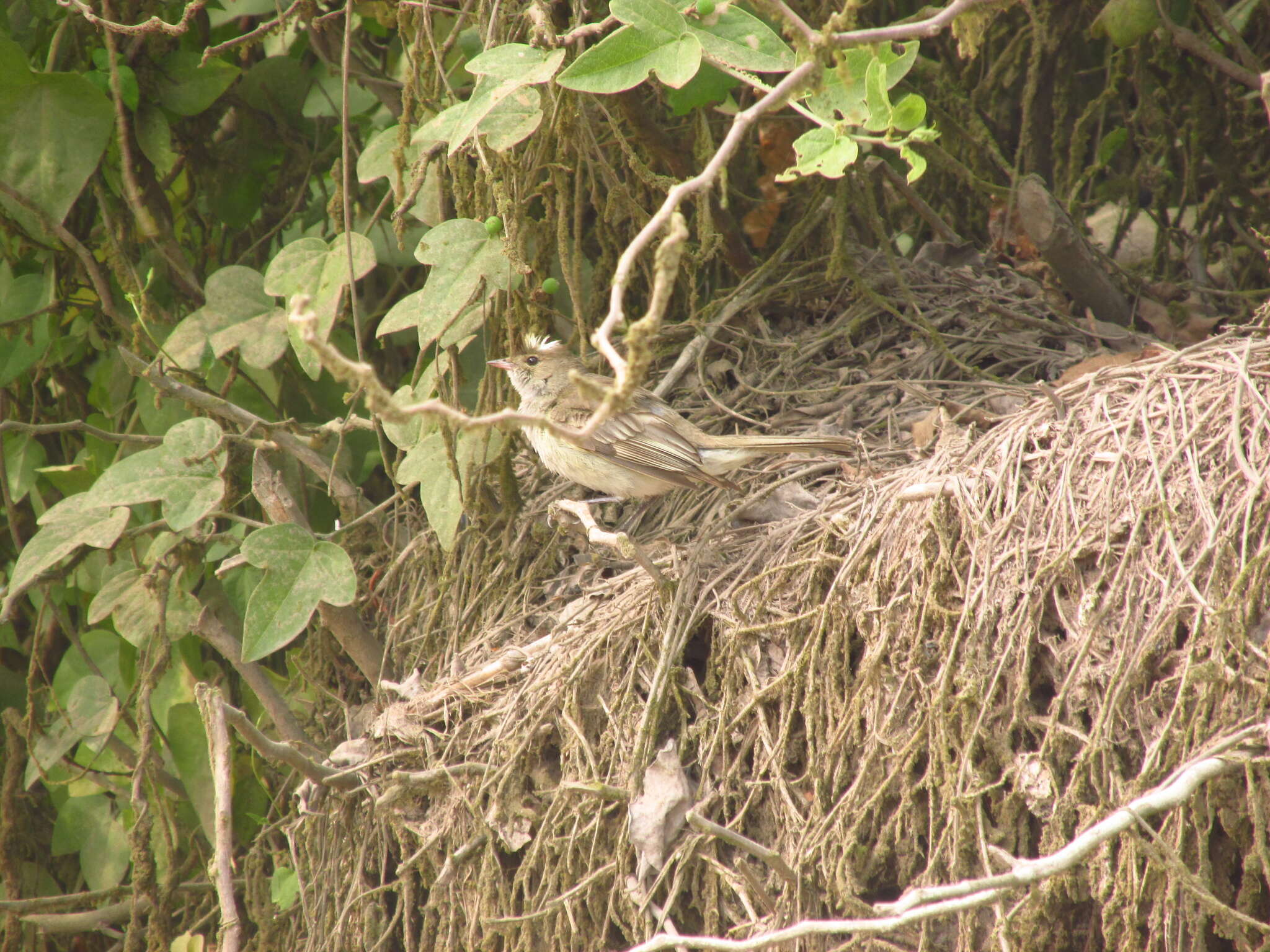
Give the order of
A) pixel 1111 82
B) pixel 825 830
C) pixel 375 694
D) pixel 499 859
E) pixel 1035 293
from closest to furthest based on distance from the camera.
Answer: pixel 825 830 < pixel 499 859 < pixel 375 694 < pixel 1035 293 < pixel 1111 82

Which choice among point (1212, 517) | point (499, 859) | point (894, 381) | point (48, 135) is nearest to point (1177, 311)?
point (894, 381)

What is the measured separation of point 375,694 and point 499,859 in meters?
0.79

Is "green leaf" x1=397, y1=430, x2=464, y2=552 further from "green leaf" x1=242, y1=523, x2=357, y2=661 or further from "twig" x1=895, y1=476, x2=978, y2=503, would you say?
"twig" x1=895, y1=476, x2=978, y2=503

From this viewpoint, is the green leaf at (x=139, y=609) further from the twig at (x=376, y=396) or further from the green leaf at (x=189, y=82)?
the twig at (x=376, y=396)

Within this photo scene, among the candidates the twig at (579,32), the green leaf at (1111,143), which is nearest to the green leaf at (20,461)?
the twig at (579,32)

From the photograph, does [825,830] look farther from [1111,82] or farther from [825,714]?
[1111,82]

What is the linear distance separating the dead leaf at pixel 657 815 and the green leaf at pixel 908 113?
5.54ft

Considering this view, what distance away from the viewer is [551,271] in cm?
404

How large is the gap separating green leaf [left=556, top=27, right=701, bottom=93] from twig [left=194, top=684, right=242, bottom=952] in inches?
71.5

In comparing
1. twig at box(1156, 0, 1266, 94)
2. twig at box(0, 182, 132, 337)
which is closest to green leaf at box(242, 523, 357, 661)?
twig at box(0, 182, 132, 337)

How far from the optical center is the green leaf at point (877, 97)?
8.77ft

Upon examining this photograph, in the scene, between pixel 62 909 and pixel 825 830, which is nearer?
pixel 825 830

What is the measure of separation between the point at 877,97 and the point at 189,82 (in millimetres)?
2620

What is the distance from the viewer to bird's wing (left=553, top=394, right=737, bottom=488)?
3625 mm
